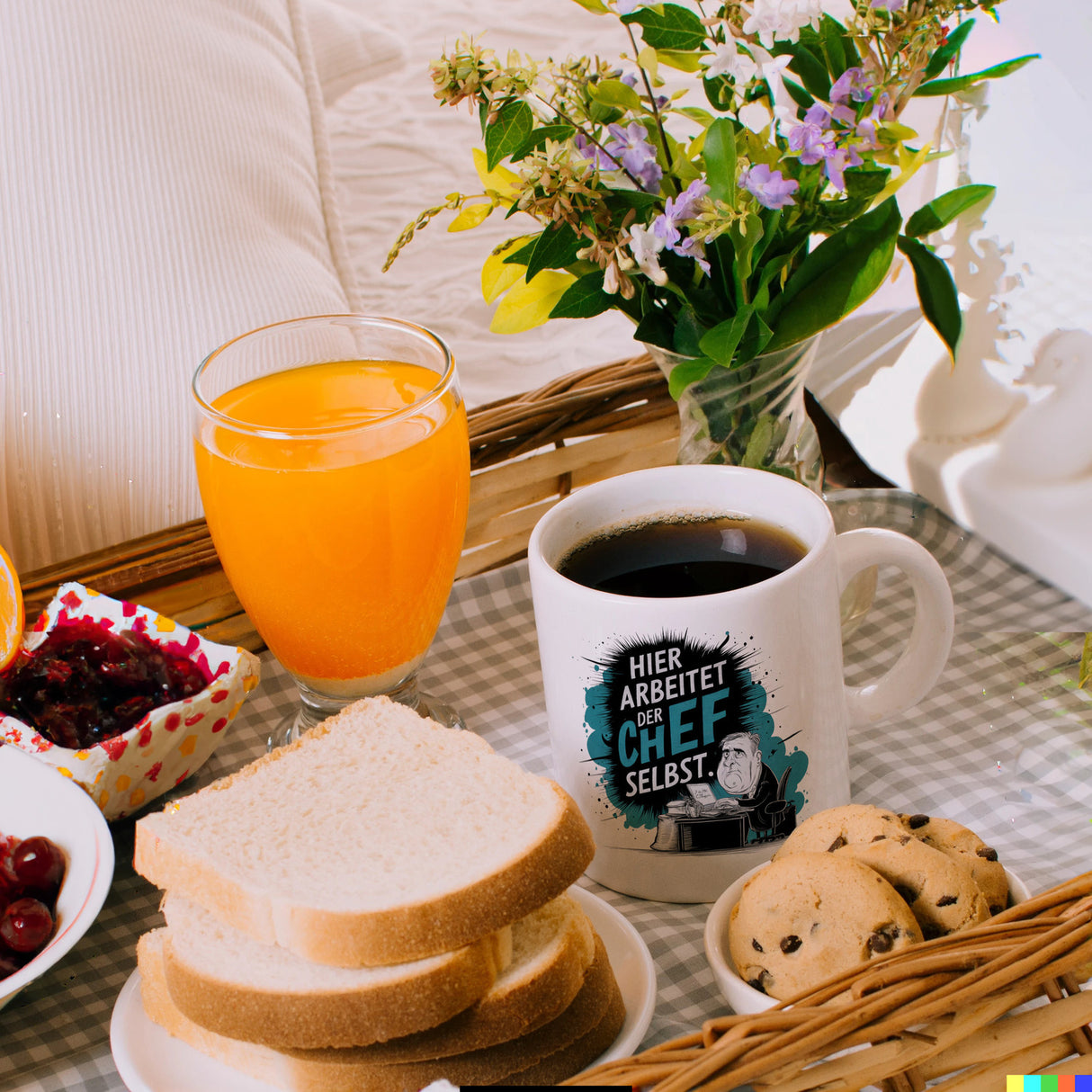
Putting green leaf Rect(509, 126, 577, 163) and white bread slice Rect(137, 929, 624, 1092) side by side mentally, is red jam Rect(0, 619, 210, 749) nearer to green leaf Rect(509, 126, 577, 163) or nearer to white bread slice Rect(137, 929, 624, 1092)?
white bread slice Rect(137, 929, 624, 1092)

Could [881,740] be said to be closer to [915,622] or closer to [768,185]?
[915,622]

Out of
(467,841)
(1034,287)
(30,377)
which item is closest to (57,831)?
(467,841)

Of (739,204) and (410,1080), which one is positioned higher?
(739,204)

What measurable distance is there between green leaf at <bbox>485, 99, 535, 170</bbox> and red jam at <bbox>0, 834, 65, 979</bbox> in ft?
1.42

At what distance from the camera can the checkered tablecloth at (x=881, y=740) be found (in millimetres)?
634

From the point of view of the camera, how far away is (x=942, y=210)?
83cm

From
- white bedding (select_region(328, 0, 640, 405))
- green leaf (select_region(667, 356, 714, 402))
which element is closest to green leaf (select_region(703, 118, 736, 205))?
green leaf (select_region(667, 356, 714, 402))

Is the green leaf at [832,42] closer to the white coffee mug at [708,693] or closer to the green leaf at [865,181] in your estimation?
the green leaf at [865,181]

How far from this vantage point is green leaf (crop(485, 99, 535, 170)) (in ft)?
2.24

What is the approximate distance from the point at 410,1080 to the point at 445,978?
5 centimetres

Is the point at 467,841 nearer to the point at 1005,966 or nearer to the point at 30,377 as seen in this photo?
the point at 1005,966

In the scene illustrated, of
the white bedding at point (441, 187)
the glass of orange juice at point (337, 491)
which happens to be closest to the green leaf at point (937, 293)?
the glass of orange juice at point (337, 491)

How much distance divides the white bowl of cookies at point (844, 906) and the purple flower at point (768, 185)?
1.07 ft

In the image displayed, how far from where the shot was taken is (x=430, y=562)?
0.79 m
